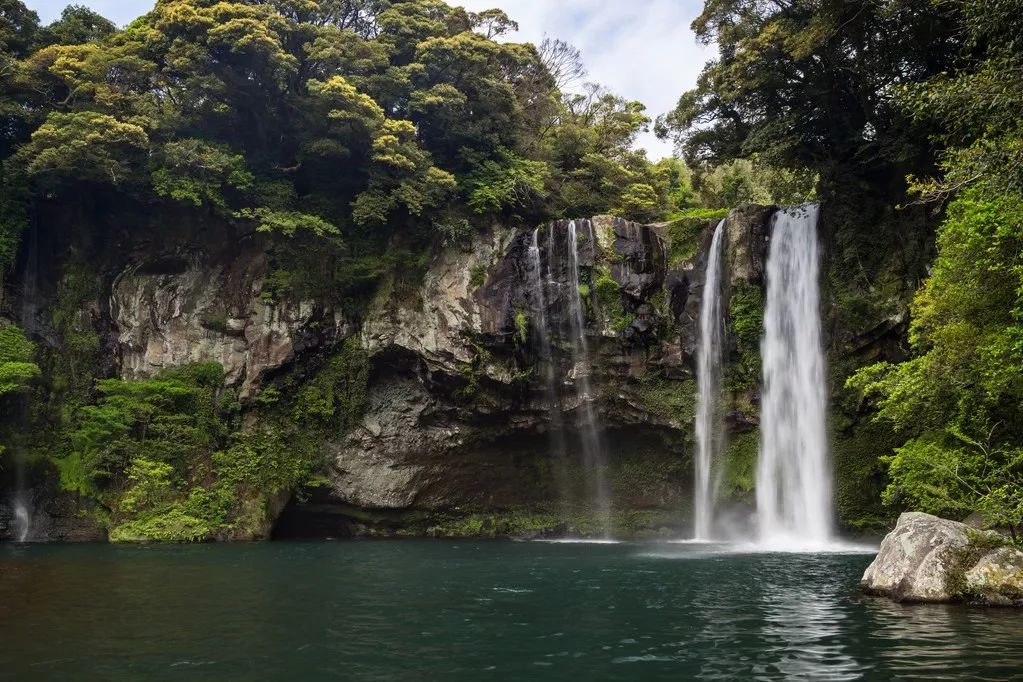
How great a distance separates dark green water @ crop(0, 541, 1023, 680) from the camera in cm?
753

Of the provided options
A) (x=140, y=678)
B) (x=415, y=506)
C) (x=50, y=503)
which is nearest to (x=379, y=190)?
(x=415, y=506)

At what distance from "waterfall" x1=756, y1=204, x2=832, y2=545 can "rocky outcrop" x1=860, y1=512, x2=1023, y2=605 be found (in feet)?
30.1

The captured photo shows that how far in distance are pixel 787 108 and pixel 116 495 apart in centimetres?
2166

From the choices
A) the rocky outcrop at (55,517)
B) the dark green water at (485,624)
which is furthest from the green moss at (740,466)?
the rocky outcrop at (55,517)

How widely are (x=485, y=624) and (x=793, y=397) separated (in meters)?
13.9

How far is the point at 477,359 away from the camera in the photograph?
896 inches

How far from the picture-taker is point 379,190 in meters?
24.1

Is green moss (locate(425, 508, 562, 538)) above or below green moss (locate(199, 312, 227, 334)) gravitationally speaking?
below

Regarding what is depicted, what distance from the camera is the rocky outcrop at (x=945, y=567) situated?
1002 centimetres

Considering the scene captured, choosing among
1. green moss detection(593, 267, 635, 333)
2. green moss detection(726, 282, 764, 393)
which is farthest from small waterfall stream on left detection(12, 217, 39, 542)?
green moss detection(726, 282, 764, 393)

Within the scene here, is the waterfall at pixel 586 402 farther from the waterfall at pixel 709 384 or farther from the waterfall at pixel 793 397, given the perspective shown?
the waterfall at pixel 793 397

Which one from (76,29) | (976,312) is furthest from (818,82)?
(76,29)

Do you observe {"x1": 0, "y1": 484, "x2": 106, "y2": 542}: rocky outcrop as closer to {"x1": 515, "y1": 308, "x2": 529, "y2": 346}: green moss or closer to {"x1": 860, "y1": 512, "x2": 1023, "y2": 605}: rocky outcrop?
{"x1": 515, "y1": 308, "x2": 529, "y2": 346}: green moss

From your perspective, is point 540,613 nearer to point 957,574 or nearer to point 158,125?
point 957,574
